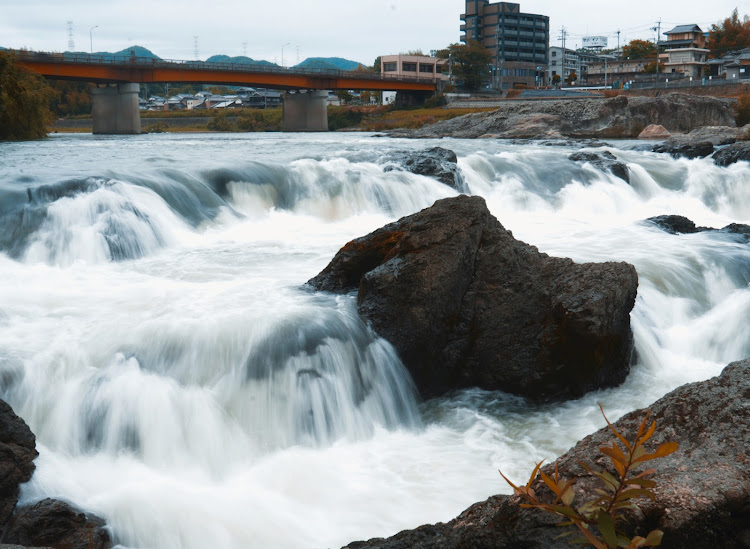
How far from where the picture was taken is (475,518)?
12.4 ft

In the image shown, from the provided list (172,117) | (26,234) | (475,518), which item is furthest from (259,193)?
(172,117)

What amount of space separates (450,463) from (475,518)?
391 centimetres

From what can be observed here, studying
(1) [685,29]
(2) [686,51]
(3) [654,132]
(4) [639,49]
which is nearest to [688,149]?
(3) [654,132]

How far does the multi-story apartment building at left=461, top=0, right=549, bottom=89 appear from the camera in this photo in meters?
151

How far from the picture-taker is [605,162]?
26875 millimetres

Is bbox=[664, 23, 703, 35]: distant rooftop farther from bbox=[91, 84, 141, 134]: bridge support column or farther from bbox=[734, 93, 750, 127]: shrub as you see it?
bbox=[91, 84, 141, 134]: bridge support column

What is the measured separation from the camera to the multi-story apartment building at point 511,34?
151375 millimetres

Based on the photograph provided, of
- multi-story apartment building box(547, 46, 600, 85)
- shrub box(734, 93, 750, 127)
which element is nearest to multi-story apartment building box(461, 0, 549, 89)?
multi-story apartment building box(547, 46, 600, 85)

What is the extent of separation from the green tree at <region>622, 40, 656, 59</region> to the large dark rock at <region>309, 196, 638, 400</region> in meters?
129

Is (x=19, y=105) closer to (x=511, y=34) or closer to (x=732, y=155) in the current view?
(x=732, y=155)

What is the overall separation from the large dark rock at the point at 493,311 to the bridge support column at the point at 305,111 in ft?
231

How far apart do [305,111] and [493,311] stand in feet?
240

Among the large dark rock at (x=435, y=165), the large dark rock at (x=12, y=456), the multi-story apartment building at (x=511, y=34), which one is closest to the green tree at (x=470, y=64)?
the multi-story apartment building at (x=511, y=34)

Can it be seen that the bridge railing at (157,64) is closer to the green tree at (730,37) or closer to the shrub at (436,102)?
the shrub at (436,102)
